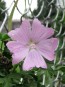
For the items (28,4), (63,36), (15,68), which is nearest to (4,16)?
(28,4)

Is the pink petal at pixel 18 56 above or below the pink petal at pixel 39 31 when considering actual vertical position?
below

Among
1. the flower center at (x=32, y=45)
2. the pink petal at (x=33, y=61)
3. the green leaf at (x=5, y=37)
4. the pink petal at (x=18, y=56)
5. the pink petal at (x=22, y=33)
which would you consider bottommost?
the pink petal at (x=33, y=61)
